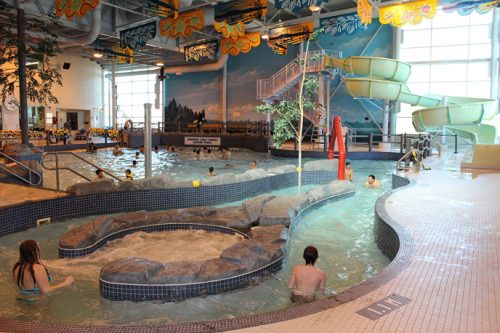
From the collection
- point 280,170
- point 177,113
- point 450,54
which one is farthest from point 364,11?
point 177,113

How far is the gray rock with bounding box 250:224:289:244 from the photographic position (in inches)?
205

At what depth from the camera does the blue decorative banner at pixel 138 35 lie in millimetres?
15117

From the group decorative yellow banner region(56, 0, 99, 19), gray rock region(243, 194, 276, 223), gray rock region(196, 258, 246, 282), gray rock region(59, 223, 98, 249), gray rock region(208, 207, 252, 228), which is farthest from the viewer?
decorative yellow banner region(56, 0, 99, 19)

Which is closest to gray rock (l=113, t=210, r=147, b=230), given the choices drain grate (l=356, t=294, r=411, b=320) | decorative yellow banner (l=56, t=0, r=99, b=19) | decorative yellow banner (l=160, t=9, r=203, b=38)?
drain grate (l=356, t=294, r=411, b=320)

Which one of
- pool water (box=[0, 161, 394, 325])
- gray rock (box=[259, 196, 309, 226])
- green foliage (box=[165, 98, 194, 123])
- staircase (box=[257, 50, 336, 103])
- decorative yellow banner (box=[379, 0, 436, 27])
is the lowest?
pool water (box=[0, 161, 394, 325])

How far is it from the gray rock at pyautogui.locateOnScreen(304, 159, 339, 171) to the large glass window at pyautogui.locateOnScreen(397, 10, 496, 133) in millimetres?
10384

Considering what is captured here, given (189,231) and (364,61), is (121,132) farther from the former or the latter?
(189,231)

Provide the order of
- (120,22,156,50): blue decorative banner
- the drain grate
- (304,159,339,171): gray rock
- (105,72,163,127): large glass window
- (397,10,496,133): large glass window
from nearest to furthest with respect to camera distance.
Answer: the drain grate
(304,159,339,171): gray rock
(120,22,156,50): blue decorative banner
(397,10,496,133): large glass window
(105,72,163,127): large glass window

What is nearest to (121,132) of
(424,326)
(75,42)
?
(75,42)

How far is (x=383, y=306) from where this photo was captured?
9.60 feet

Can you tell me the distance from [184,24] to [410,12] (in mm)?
6805

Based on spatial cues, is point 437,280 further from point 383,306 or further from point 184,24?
point 184,24

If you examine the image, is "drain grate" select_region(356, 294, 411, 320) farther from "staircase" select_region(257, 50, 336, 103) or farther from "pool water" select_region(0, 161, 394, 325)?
"staircase" select_region(257, 50, 336, 103)

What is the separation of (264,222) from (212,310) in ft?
8.70
